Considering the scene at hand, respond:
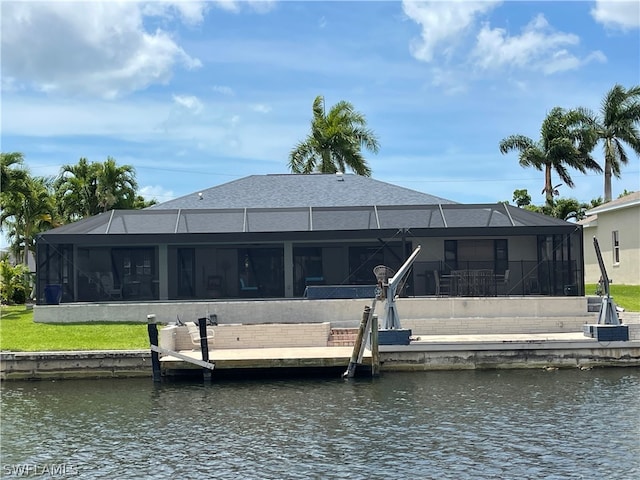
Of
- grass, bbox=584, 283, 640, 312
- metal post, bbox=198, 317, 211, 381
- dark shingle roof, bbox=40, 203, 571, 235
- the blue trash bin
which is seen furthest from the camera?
grass, bbox=584, 283, 640, 312

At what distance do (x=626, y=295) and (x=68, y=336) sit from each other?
65.8ft

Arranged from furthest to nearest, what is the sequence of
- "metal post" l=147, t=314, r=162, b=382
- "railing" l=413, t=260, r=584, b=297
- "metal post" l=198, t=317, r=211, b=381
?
"railing" l=413, t=260, r=584, b=297, "metal post" l=198, t=317, r=211, b=381, "metal post" l=147, t=314, r=162, b=382

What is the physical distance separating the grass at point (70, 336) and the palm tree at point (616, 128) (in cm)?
3064

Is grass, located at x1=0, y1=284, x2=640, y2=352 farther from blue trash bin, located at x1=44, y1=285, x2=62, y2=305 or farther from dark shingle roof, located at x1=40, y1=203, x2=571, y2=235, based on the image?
dark shingle roof, located at x1=40, y1=203, x2=571, y2=235

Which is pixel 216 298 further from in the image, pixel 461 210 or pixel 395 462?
pixel 395 462

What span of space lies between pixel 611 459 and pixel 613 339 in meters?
9.14

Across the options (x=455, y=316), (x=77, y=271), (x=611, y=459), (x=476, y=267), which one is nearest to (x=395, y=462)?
→ (x=611, y=459)

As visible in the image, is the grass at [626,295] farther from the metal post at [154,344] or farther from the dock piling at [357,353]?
the metal post at [154,344]

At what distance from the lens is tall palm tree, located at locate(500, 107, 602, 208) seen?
45.2 meters

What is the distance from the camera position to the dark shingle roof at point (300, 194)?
103 feet

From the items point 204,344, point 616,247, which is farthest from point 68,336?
point 616,247

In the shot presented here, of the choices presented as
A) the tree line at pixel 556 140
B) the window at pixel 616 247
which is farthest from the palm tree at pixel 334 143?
the window at pixel 616 247

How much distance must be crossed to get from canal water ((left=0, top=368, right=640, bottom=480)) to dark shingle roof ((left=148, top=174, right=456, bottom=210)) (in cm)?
1265

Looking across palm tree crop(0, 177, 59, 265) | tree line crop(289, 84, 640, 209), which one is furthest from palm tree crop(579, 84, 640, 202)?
palm tree crop(0, 177, 59, 265)
